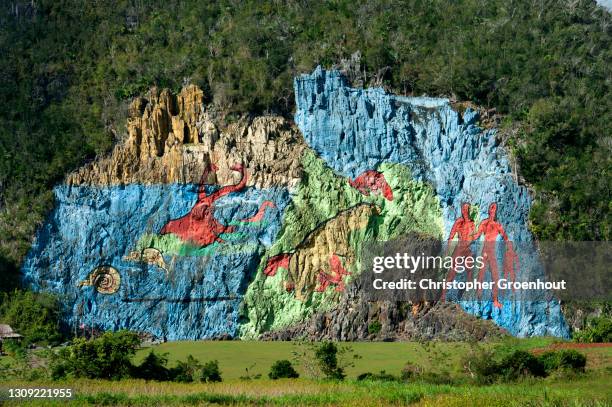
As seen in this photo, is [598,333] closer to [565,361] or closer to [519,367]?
[565,361]

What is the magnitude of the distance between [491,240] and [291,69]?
1262 cm

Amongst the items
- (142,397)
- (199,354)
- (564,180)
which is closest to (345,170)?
(564,180)

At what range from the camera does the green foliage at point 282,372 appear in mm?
31984

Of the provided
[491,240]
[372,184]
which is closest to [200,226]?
[372,184]

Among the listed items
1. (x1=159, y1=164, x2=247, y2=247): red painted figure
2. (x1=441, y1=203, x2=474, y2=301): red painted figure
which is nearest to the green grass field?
(x1=159, y1=164, x2=247, y2=247): red painted figure

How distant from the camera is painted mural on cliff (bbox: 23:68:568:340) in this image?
45.7 meters

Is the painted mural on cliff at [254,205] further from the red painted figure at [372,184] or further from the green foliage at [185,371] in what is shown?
Answer: the green foliage at [185,371]

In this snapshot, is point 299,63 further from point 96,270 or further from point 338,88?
point 96,270

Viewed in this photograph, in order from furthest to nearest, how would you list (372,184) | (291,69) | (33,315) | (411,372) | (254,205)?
1. (291,69)
2. (372,184)
3. (254,205)
4. (33,315)
5. (411,372)

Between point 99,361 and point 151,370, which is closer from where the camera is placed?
point 99,361

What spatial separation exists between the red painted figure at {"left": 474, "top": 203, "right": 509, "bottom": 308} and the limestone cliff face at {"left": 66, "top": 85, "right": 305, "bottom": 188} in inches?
329

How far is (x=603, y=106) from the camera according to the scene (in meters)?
50.5

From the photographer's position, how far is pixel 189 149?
47.6 meters

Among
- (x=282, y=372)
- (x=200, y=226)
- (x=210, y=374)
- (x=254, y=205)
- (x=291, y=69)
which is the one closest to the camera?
(x=210, y=374)
